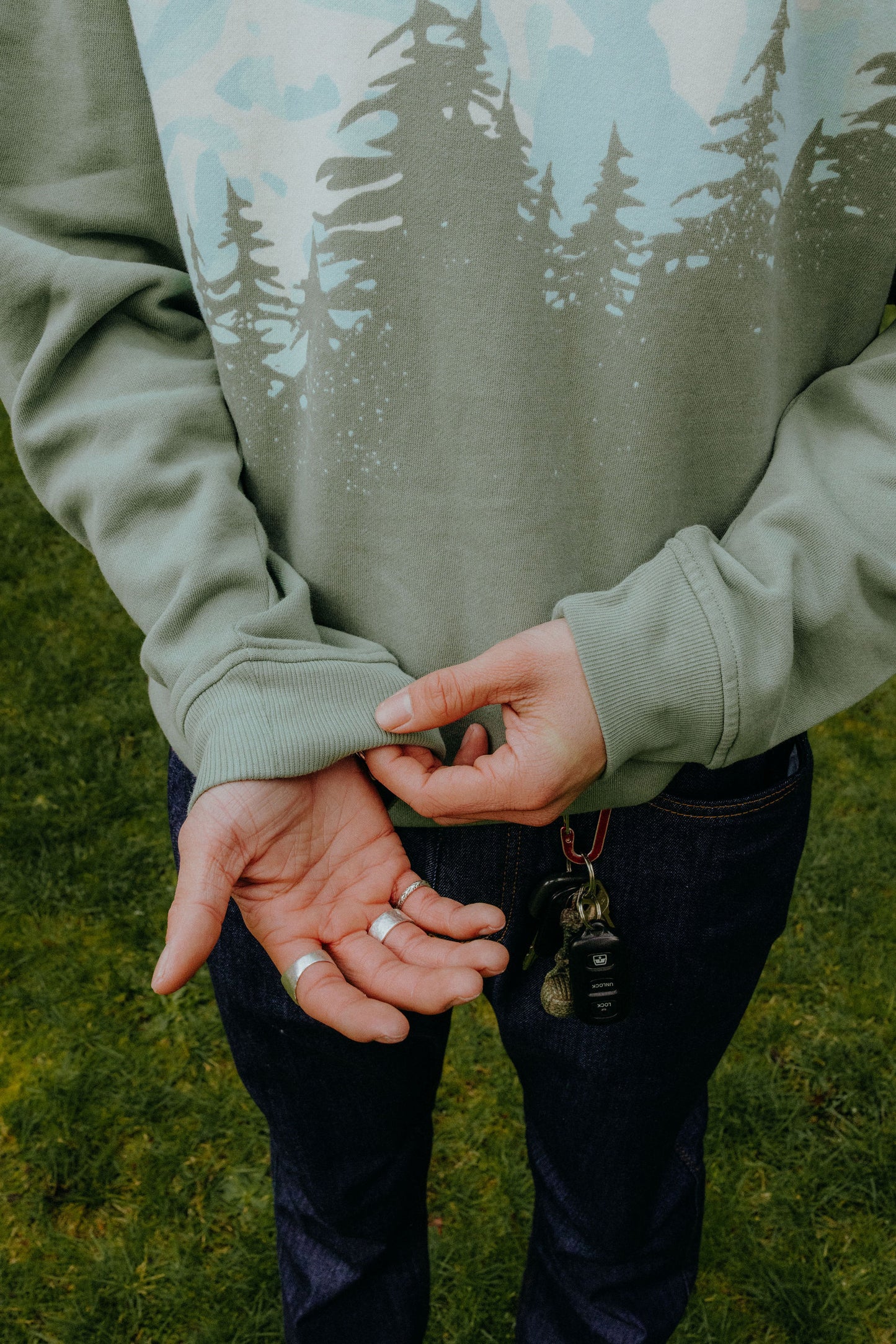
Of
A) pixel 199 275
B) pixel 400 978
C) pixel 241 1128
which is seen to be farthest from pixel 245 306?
pixel 241 1128

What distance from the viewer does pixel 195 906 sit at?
988 millimetres

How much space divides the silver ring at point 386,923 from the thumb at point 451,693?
0.72 ft

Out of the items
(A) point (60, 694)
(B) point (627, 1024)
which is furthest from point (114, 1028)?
(B) point (627, 1024)

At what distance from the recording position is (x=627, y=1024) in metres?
1.32

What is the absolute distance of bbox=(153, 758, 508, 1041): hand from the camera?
1.01 m

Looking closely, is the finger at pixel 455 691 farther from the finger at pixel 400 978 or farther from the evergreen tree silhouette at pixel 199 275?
the evergreen tree silhouette at pixel 199 275

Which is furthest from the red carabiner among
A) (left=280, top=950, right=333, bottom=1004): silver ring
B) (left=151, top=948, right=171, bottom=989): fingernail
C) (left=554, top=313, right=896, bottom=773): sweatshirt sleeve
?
(left=151, top=948, right=171, bottom=989): fingernail

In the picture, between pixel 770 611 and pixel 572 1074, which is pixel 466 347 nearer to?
pixel 770 611

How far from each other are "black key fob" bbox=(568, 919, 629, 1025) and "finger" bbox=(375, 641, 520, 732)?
379mm

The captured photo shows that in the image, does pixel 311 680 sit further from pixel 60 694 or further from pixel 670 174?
pixel 60 694

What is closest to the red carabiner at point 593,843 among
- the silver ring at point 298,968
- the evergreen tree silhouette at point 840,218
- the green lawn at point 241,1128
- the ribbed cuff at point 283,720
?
the ribbed cuff at point 283,720

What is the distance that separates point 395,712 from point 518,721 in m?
0.14

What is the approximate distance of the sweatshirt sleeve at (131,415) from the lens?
3.64ft

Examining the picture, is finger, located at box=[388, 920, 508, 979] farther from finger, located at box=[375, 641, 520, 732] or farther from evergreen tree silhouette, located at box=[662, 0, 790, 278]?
evergreen tree silhouette, located at box=[662, 0, 790, 278]
